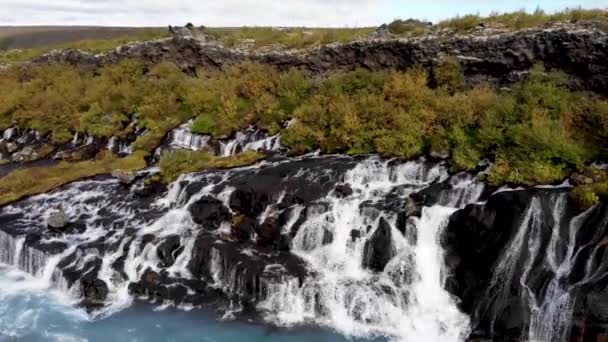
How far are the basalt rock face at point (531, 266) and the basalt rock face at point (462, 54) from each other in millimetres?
11458

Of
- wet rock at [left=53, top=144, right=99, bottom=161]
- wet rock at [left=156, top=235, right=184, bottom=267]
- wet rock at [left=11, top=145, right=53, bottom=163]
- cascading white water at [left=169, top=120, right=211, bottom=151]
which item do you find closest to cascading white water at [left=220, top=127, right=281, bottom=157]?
cascading white water at [left=169, top=120, right=211, bottom=151]

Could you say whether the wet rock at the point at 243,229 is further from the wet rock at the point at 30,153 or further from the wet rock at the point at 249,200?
the wet rock at the point at 30,153

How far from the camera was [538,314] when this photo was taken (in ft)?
56.1

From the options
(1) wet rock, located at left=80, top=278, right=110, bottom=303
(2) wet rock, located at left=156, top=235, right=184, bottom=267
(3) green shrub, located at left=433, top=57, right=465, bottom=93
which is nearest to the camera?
(1) wet rock, located at left=80, top=278, right=110, bottom=303

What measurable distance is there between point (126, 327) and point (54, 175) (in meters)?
16.7

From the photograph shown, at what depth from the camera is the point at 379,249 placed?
2086 cm

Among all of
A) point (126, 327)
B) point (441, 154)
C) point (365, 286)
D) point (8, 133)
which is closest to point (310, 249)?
point (365, 286)

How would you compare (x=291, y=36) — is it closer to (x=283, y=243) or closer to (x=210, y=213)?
(x=210, y=213)

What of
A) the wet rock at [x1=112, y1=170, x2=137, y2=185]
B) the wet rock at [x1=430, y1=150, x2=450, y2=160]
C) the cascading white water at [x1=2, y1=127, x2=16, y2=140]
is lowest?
the wet rock at [x1=112, y1=170, x2=137, y2=185]

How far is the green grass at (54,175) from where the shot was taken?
95.7 feet

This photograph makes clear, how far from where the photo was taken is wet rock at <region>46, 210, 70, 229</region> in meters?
24.5

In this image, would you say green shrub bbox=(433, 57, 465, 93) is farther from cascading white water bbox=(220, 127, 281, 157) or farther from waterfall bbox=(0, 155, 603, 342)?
cascading white water bbox=(220, 127, 281, 157)

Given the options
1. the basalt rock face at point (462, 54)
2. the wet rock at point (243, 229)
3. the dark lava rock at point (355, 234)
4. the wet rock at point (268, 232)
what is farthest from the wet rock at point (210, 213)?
the basalt rock face at point (462, 54)

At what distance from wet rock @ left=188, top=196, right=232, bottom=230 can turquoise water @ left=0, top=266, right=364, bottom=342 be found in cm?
510
